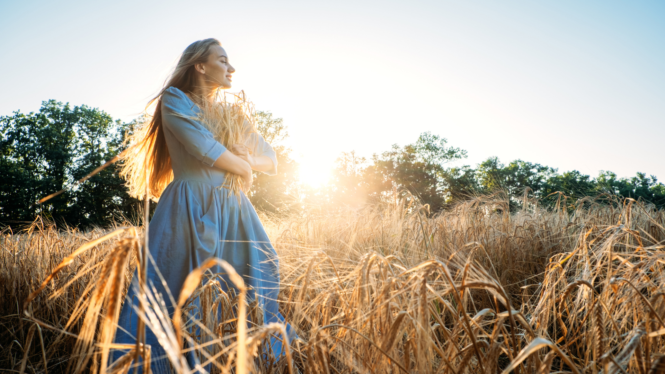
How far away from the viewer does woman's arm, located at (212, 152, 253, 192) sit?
1646 millimetres

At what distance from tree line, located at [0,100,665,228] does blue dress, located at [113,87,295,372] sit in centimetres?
1194

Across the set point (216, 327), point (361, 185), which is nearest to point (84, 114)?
point (361, 185)

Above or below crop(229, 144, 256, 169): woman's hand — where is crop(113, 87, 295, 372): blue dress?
below

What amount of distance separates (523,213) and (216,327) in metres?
3.70

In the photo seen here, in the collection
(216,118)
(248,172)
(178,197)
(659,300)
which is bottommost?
(659,300)

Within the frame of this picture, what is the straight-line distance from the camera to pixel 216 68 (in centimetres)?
186

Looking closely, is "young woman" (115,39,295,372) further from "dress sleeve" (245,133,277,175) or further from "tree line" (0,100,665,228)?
"tree line" (0,100,665,228)

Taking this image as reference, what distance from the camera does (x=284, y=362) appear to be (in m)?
1.04

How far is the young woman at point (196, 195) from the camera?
4.85ft

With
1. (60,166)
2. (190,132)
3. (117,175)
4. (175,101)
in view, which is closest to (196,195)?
(190,132)

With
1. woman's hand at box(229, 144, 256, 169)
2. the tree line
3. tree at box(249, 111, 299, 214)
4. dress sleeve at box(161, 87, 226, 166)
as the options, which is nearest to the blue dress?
dress sleeve at box(161, 87, 226, 166)

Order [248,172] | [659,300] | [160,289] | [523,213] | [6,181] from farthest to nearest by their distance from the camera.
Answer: [6,181] → [523,213] → [248,172] → [160,289] → [659,300]

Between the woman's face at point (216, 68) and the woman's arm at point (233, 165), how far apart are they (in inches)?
19.0

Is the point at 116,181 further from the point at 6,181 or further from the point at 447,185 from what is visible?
the point at 447,185
